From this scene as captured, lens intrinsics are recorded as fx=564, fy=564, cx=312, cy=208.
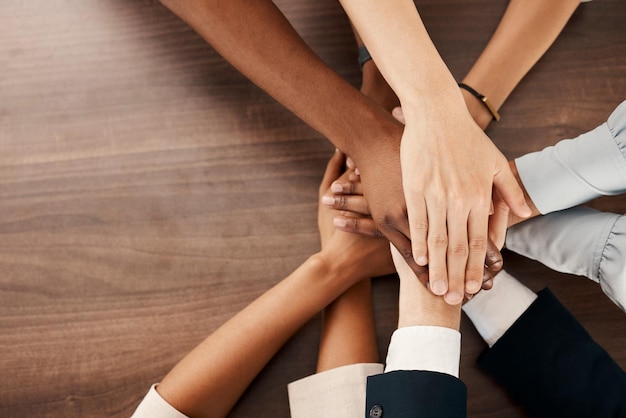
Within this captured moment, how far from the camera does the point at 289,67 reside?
2.39ft

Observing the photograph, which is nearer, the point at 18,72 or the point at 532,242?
the point at 532,242

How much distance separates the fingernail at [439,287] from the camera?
2.17 ft

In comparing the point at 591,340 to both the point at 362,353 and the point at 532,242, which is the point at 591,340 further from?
the point at 362,353

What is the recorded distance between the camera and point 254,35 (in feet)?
2.38

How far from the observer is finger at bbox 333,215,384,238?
2.47ft

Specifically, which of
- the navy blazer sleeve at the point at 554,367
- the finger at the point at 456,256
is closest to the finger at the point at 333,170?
the finger at the point at 456,256

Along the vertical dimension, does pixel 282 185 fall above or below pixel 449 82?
below

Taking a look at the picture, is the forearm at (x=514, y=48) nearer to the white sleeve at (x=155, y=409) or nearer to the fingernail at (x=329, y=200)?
the fingernail at (x=329, y=200)

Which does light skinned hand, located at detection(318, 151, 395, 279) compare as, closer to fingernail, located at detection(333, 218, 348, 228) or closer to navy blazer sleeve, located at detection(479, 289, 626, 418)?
fingernail, located at detection(333, 218, 348, 228)

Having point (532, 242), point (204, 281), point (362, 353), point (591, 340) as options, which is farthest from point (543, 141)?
point (204, 281)

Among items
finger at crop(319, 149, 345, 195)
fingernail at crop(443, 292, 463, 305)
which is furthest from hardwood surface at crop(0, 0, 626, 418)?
fingernail at crop(443, 292, 463, 305)

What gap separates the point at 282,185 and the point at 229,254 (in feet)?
0.42

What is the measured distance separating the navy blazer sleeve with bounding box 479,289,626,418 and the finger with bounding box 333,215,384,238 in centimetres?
22

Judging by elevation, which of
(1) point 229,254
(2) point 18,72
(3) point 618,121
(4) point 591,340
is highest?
(2) point 18,72
